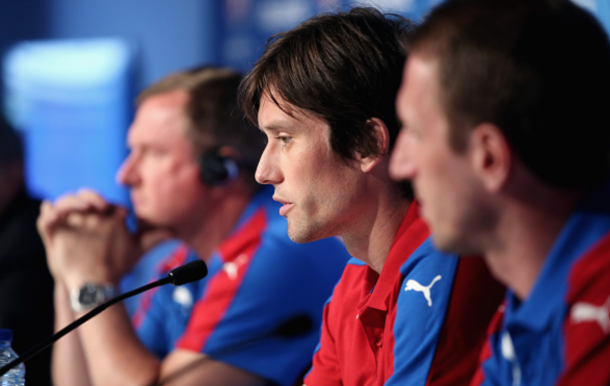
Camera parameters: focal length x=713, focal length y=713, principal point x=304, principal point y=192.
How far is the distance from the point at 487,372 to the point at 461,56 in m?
0.40

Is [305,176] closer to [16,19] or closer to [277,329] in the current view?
[277,329]

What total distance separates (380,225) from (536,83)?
0.56 metres

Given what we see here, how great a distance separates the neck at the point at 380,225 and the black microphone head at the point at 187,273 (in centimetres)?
27

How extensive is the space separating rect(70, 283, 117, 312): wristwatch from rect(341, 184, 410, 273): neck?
94 centimetres

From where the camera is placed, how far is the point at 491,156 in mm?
770

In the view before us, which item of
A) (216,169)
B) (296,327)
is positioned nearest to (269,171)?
(296,327)

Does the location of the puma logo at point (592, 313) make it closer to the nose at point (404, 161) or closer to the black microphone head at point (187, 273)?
the nose at point (404, 161)

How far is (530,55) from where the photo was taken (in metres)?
0.74

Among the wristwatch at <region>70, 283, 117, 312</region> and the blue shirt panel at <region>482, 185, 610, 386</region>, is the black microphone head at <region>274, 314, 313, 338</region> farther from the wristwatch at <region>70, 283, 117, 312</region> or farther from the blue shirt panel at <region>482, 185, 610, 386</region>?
the blue shirt panel at <region>482, 185, 610, 386</region>

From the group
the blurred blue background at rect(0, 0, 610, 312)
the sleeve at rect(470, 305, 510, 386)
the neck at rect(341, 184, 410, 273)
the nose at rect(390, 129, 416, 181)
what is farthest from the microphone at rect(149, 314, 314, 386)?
the blurred blue background at rect(0, 0, 610, 312)

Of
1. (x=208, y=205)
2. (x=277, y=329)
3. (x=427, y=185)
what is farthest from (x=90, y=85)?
(x=427, y=185)

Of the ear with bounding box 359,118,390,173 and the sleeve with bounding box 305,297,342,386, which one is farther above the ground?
the ear with bounding box 359,118,390,173

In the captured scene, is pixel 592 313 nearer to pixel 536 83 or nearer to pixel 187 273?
pixel 536 83

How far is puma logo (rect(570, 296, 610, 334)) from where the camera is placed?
2.30 ft
